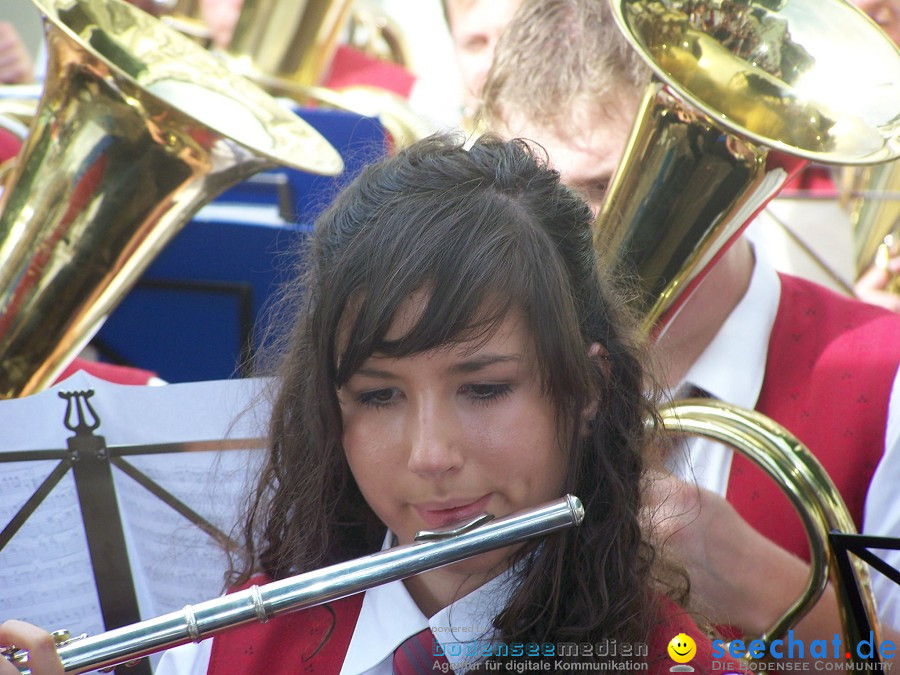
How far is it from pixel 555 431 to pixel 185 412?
40 centimetres

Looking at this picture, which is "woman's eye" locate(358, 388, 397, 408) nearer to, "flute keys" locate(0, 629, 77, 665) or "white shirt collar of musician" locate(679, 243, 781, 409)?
"flute keys" locate(0, 629, 77, 665)

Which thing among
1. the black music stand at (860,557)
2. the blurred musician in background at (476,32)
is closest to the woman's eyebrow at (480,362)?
the black music stand at (860,557)

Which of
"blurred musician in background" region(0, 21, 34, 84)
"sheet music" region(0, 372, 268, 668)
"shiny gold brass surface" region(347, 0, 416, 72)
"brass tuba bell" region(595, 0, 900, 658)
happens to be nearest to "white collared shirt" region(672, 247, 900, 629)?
"brass tuba bell" region(595, 0, 900, 658)

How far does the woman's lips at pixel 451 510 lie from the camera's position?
3.28 ft

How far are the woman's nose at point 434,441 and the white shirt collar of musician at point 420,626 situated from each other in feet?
0.56

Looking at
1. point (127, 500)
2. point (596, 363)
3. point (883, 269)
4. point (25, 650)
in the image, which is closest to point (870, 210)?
point (883, 269)

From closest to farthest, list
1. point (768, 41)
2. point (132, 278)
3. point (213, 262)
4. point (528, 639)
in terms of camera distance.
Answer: point (528, 639) → point (768, 41) → point (132, 278) → point (213, 262)

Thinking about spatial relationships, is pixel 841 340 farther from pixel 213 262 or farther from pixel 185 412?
pixel 213 262

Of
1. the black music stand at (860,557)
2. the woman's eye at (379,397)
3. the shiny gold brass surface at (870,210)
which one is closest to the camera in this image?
the black music stand at (860,557)

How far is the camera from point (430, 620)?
3.51ft

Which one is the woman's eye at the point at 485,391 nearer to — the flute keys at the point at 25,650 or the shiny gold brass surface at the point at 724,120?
the shiny gold brass surface at the point at 724,120

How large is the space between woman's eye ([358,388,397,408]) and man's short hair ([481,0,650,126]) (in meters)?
0.55

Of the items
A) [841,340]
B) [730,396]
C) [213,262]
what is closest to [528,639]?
[730,396]

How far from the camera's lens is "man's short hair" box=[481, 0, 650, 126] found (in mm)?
1424
